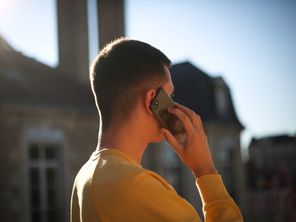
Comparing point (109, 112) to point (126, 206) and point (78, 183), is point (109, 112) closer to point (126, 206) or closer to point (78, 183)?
point (78, 183)

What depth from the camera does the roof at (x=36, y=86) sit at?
11078mm

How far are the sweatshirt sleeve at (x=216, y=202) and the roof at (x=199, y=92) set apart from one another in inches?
679

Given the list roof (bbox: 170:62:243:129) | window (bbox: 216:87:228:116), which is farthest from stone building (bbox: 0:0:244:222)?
window (bbox: 216:87:228:116)

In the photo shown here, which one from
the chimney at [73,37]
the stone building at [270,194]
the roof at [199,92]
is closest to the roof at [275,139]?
the stone building at [270,194]

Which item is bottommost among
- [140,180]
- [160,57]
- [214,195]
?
[214,195]

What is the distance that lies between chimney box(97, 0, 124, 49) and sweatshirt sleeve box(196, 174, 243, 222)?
1447 centimetres

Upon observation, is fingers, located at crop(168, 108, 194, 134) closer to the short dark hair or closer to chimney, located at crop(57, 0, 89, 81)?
the short dark hair

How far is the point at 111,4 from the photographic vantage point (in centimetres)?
1616

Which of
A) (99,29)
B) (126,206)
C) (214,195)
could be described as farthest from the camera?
(99,29)

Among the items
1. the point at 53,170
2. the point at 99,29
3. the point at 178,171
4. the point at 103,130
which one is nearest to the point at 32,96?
the point at 53,170

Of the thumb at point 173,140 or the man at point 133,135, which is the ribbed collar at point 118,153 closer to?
the man at point 133,135

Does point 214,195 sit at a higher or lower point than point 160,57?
lower

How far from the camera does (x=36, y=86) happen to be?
1243 cm

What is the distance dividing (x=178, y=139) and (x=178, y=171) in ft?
51.6
